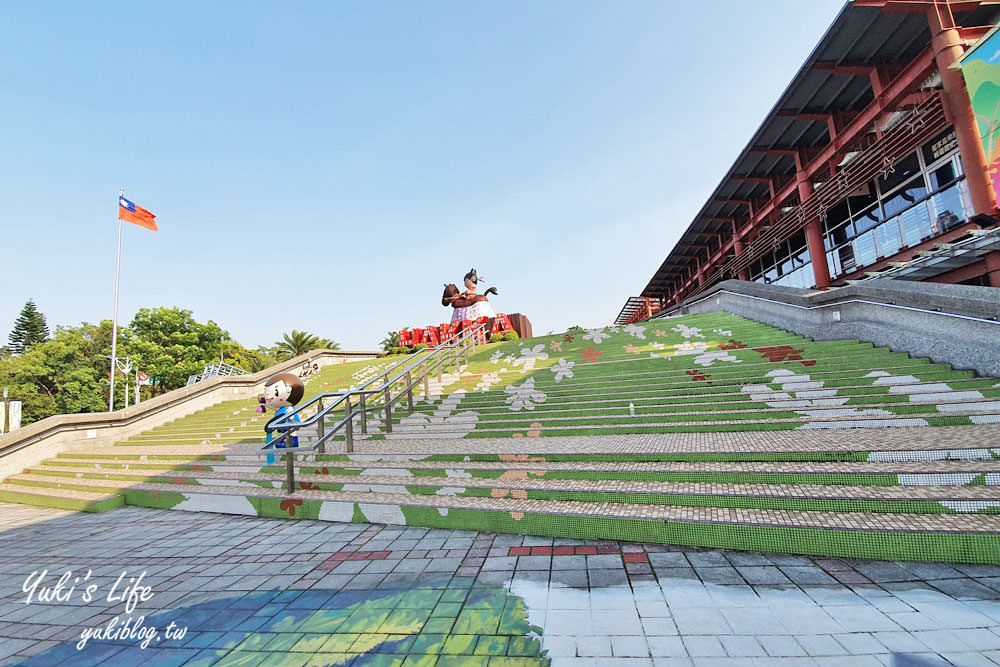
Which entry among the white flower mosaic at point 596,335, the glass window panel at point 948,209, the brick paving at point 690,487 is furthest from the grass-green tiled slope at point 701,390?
the glass window panel at point 948,209

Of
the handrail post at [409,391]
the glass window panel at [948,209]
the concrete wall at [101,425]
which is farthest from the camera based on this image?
the glass window panel at [948,209]

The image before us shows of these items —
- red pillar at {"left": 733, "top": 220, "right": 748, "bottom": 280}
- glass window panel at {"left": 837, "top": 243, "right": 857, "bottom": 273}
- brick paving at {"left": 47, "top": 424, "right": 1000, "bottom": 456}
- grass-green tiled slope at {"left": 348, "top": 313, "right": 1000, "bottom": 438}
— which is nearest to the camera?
brick paving at {"left": 47, "top": 424, "right": 1000, "bottom": 456}

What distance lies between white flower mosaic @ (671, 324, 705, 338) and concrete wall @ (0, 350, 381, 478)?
1394 centimetres

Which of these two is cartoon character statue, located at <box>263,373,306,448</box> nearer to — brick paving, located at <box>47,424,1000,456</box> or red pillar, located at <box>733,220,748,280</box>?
brick paving, located at <box>47,424,1000,456</box>

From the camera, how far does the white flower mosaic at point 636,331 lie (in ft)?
35.2

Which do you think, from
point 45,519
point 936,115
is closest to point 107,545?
point 45,519

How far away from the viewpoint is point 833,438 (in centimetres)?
437

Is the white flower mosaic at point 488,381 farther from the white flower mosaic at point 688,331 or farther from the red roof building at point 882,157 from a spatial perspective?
the red roof building at point 882,157

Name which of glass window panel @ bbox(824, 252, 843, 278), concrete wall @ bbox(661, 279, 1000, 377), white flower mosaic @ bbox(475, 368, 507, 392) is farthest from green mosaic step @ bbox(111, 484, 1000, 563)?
glass window panel @ bbox(824, 252, 843, 278)

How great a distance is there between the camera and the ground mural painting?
219cm

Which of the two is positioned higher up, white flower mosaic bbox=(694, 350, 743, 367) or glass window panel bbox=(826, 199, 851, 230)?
glass window panel bbox=(826, 199, 851, 230)

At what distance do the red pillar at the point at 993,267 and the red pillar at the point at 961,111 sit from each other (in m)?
1.03

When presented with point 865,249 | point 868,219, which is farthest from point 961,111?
point 865,249

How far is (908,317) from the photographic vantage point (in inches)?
257
